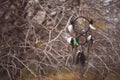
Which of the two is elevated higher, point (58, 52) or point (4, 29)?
point (4, 29)

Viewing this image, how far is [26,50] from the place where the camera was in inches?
96.9

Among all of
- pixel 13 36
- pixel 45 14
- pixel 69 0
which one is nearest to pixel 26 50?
pixel 13 36

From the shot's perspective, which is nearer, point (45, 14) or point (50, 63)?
point (50, 63)

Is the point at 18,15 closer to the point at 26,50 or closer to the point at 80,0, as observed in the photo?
the point at 26,50

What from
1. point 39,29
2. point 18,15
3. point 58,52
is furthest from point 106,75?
point 18,15

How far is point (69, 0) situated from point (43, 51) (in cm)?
49

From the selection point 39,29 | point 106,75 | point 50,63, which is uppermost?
point 39,29

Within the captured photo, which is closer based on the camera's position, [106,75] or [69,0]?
[106,75]

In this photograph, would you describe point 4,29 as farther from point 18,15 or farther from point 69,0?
point 69,0

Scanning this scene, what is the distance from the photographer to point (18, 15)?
8.25ft

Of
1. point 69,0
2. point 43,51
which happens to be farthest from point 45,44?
point 69,0

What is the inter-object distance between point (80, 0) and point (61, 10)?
7.8 inches

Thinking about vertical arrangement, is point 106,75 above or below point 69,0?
below

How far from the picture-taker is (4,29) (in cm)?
244
